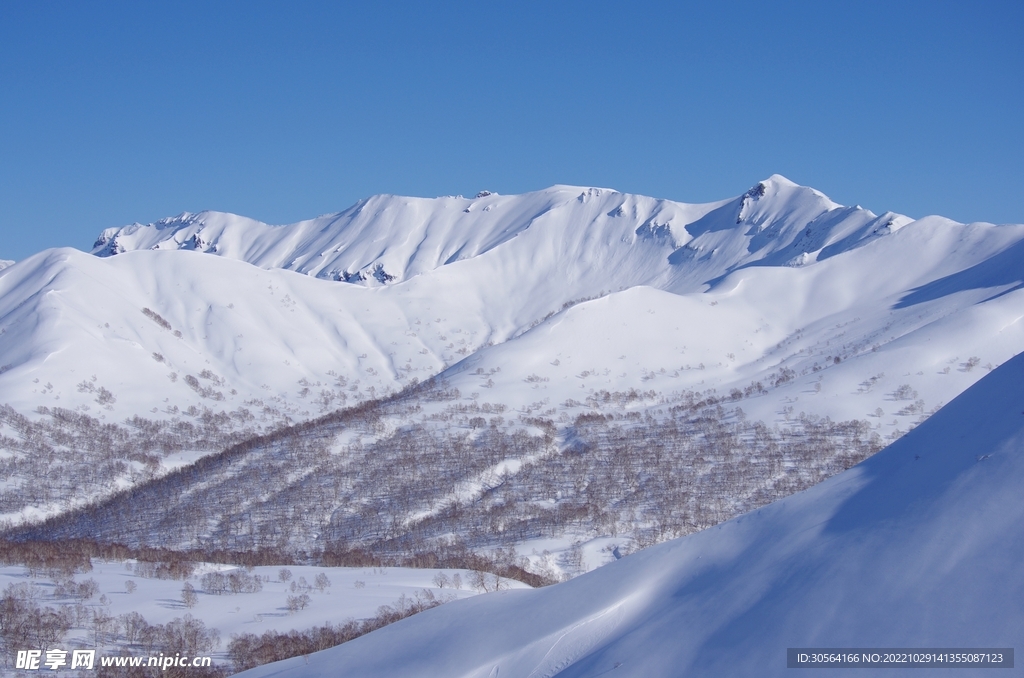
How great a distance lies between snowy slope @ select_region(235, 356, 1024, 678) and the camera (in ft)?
32.6

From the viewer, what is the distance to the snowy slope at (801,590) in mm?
9930

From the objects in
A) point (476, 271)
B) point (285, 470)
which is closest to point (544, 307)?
point (476, 271)

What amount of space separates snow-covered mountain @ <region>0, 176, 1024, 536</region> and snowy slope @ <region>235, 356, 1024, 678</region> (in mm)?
29645

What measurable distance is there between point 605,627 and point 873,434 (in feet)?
102

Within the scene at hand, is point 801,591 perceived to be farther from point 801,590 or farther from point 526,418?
point 526,418

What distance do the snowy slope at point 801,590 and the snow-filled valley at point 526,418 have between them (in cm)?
8

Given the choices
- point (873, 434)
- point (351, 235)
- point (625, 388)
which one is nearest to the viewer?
point (873, 434)

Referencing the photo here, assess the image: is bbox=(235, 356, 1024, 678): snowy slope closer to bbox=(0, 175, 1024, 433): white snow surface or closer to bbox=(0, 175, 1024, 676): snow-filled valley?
bbox=(0, 175, 1024, 676): snow-filled valley

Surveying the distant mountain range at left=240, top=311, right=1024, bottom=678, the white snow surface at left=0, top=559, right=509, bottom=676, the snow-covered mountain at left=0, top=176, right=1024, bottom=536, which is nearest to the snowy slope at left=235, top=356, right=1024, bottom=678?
the distant mountain range at left=240, top=311, right=1024, bottom=678

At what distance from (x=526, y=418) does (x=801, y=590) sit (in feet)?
128

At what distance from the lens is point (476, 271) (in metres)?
101

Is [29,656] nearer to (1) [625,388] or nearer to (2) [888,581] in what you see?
(2) [888,581]

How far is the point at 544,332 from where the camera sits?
64.8 m

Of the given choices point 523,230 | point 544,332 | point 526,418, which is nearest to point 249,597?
point 526,418
